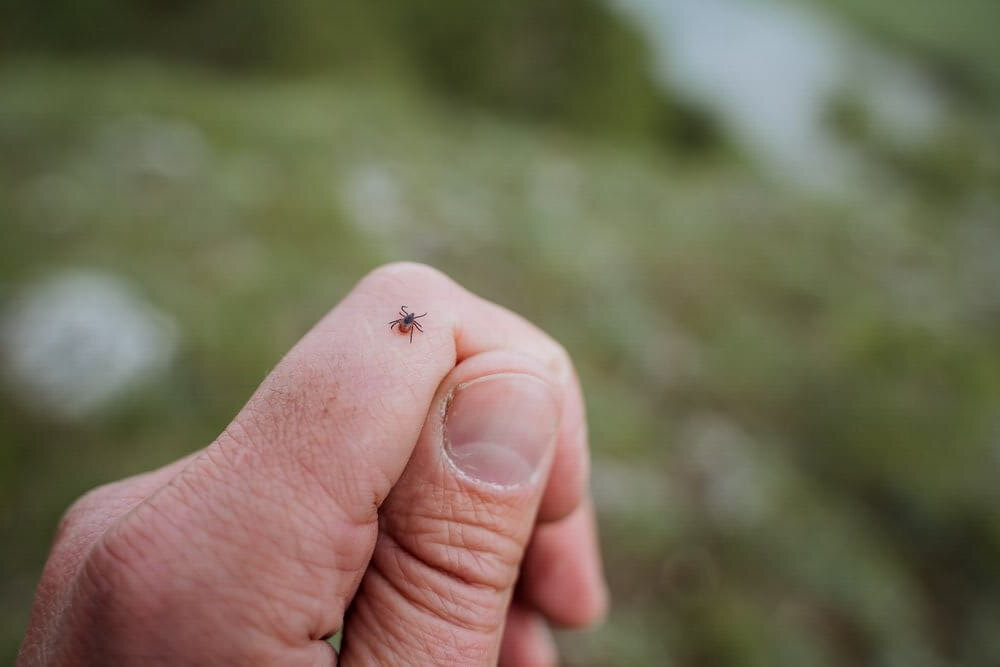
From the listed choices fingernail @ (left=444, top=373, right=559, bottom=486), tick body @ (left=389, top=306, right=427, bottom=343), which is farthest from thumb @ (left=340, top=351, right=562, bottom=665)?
tick body @ (left=389, top=306, right=427, bottom=343)

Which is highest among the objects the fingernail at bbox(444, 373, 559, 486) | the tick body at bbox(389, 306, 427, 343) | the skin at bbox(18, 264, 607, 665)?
the tick body at bbox(389, 306, 427, 343)

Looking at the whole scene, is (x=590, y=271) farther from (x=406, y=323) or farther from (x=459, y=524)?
(x=459, y=524)

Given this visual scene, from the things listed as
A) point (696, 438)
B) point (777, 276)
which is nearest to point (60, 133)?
point (696, 438)

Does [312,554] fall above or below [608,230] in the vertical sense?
below

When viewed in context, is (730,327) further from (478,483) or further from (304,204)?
(478,483)

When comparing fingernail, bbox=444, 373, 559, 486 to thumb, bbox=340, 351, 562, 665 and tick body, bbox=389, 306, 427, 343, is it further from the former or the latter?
tick body, bbox=389, 306, 427, 343

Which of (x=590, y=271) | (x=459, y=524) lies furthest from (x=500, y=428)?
(x=590, y=271)

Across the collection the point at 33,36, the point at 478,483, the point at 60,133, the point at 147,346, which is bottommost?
the point at 478,483
